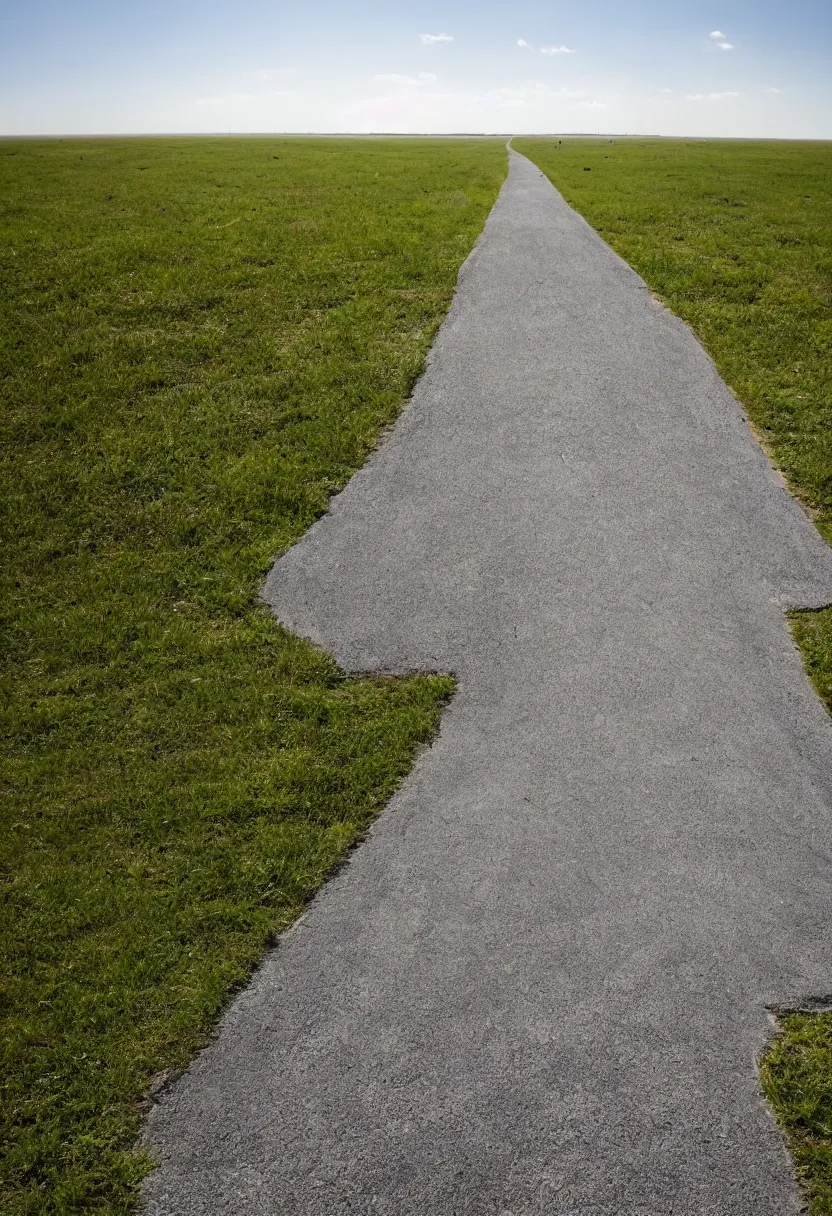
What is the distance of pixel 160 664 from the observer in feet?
25.2

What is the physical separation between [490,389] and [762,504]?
4.51 m

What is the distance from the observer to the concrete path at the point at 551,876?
4.05 m

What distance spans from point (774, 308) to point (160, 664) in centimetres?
1400

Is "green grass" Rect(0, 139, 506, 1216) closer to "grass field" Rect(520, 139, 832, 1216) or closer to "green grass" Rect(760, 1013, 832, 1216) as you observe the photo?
"green grass" Rect(760, 1013, 832, 1216)

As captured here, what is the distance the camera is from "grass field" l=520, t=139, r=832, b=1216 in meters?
4.34

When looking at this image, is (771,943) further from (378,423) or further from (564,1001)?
(378,423)

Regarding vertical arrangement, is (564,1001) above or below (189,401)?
below

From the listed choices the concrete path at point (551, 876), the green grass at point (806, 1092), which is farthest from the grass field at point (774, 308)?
the concrete path at point (551, 876)

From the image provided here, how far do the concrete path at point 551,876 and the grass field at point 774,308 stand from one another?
207 mm

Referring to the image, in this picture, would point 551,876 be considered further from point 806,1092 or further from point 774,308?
point 774,308

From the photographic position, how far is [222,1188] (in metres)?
3.97

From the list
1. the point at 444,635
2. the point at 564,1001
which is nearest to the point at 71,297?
the point at 444,635

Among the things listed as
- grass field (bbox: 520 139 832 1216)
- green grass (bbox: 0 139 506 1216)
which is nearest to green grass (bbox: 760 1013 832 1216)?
grass field (bbox: 520 139 832 1216)

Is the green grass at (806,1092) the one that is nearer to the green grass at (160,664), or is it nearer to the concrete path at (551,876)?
the concrete path at (551,876)
